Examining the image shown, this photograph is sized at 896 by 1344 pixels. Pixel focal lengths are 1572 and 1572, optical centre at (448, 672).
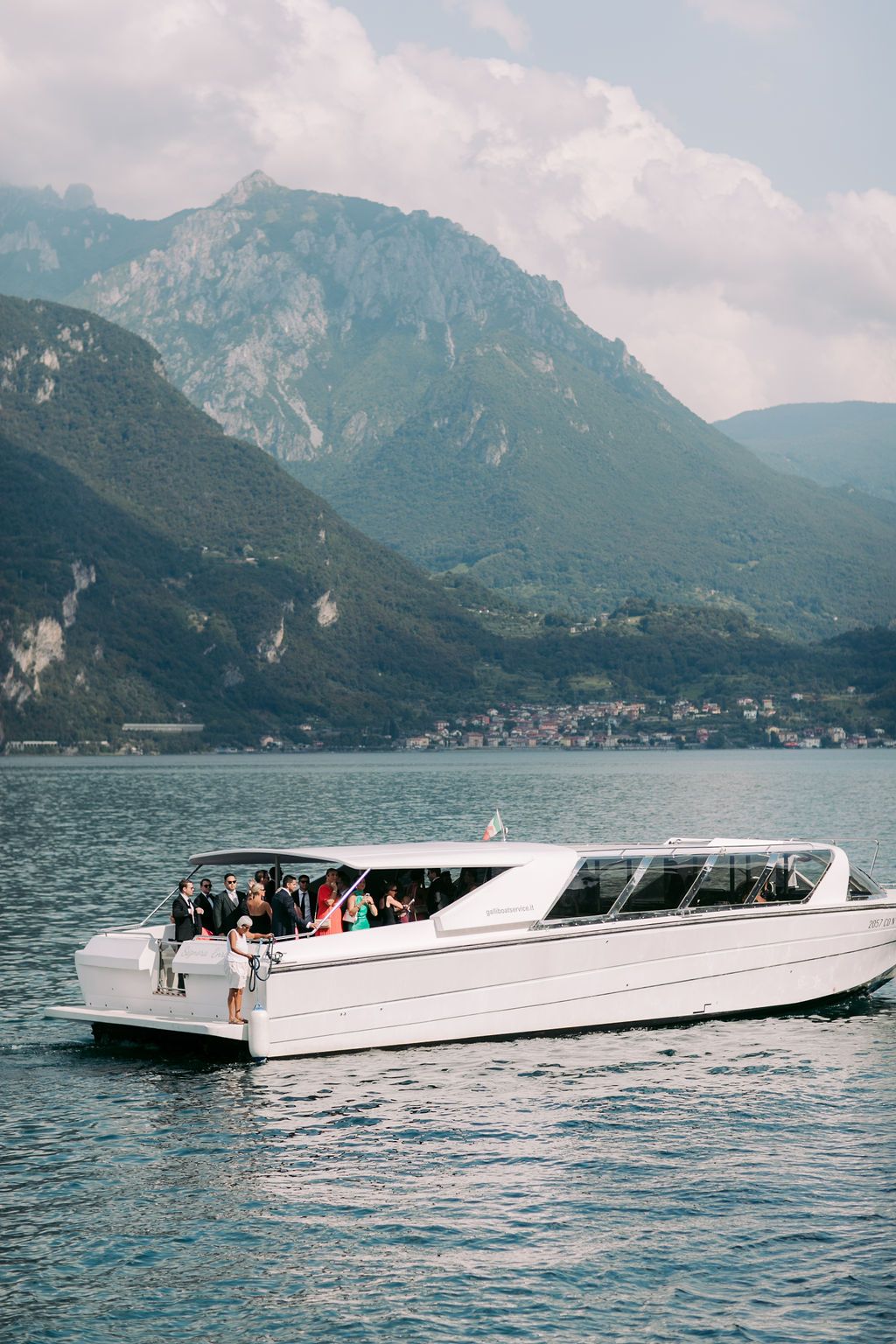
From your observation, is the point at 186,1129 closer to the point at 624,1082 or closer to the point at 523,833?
the point at 624,1082

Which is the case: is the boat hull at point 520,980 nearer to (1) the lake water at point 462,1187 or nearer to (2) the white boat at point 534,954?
(2) the white boat at point 534,954

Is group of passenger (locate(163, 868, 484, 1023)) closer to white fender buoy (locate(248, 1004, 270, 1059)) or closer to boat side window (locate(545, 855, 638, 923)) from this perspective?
white fender buoy (locate(248, 1004, 270, 1059))

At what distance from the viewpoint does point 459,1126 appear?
21359mm

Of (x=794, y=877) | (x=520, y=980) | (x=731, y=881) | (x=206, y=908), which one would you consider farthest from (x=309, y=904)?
(x=794, y=877)

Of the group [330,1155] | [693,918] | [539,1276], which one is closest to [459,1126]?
[330,1155]

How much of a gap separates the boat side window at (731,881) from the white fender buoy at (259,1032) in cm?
814

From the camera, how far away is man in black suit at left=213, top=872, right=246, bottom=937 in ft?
83.8

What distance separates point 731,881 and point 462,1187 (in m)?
10.7

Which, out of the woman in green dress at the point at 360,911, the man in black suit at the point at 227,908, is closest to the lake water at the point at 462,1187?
the woman in green dress at the point at 360,911

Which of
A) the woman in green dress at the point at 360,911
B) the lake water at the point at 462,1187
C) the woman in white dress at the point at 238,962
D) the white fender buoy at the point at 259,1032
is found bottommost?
the lake water at the point at 462,1187

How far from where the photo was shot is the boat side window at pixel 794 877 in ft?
92.9

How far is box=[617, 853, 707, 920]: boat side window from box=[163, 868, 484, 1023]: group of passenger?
2826 millimetres

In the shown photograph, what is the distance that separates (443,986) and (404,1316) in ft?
32.1

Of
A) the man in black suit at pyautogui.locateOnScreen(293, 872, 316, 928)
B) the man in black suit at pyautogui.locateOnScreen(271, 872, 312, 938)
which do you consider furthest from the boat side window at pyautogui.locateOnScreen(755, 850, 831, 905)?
the man in black suit at pyautogui.locateOnScreen(271, 872, 312, 938)
